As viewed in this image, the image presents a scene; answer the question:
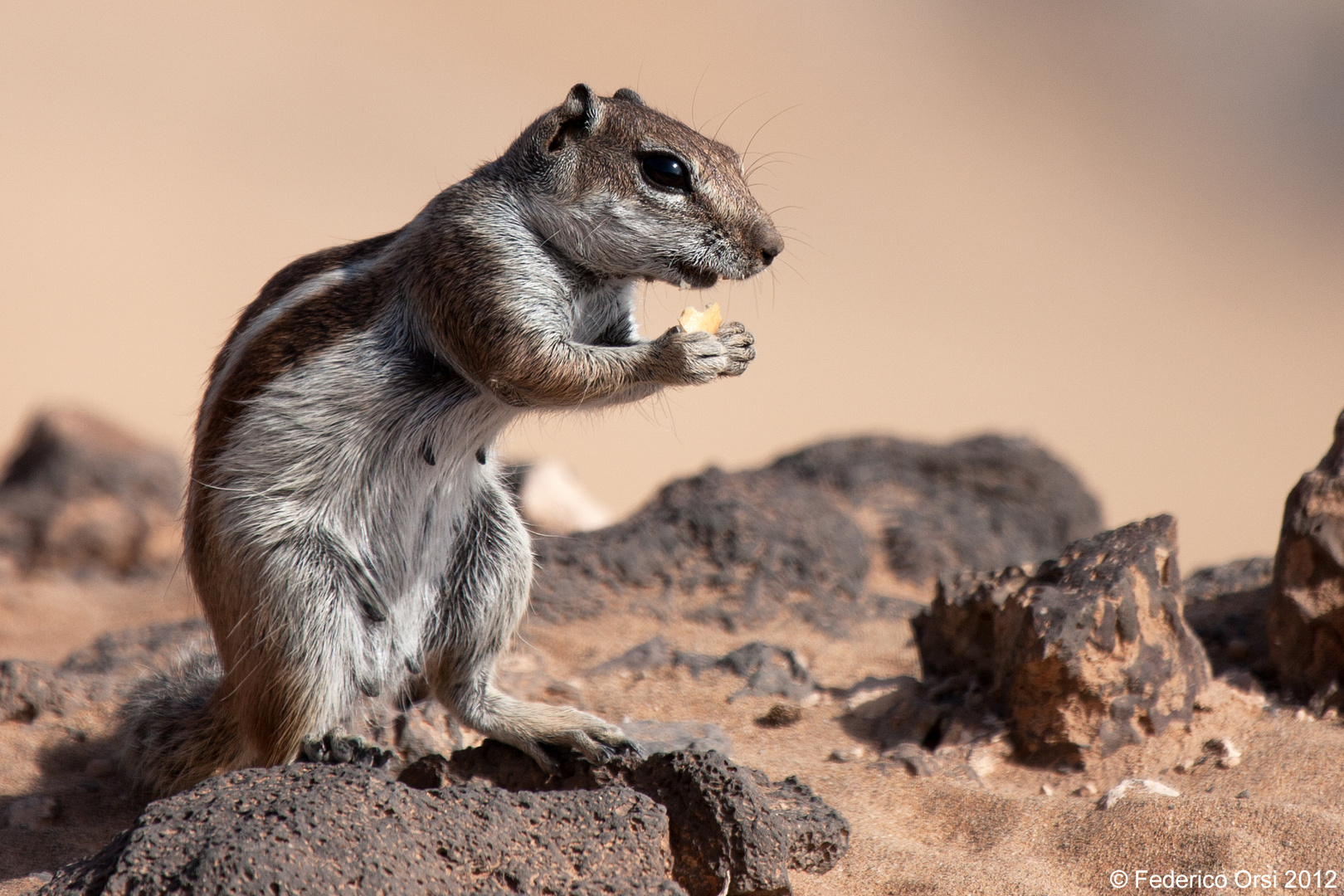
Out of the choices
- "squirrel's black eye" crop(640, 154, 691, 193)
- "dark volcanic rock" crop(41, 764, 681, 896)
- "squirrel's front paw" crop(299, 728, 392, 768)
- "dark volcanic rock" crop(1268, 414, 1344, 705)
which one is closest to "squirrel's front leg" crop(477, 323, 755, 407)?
"squirrel's black eye" crop(640, 154, 691, 193)

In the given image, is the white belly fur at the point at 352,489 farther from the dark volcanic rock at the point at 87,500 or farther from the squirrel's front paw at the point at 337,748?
the dark volcanic rock at the point at 87,500

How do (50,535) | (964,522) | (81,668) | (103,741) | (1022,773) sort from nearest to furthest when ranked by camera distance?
(1022,773) → (103,741) → (81,668) → (964,522) → (50,535)

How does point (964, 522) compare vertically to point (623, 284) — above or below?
below

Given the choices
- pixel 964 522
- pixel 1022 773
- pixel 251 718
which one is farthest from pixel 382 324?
pixel 964 522

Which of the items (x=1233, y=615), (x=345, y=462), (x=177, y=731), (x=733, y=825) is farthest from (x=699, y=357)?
(x=1233, y=615)

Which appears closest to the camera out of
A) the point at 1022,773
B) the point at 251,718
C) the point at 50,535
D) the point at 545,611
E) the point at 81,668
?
the point at 251,718

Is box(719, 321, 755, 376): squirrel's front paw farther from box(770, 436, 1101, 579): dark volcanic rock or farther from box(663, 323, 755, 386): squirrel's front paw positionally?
box(770, 436, 1101, 579): dark volcanic rock

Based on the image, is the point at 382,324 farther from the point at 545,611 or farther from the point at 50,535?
the point at 50,535

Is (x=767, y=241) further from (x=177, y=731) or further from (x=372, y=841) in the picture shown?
(x=177, y=731)
